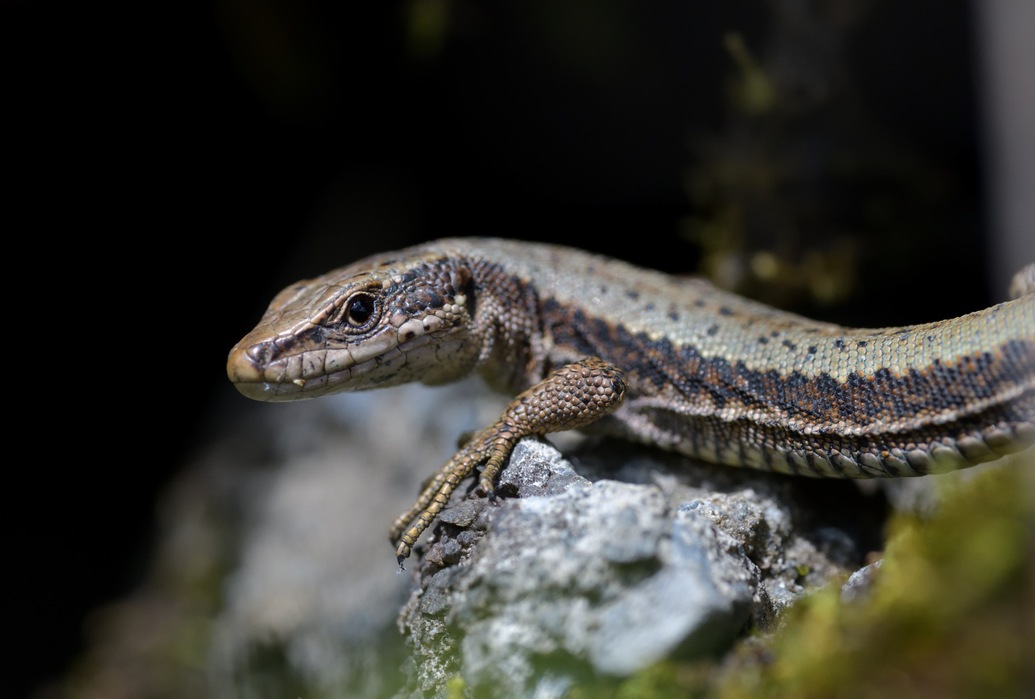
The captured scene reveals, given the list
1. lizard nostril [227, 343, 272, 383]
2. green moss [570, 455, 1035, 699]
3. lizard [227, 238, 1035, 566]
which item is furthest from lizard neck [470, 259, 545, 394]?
green moss [570, 455, 1035, 699]

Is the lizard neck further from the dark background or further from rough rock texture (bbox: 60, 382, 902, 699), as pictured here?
the dark background

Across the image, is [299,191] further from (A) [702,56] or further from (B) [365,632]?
(B) [365,632]

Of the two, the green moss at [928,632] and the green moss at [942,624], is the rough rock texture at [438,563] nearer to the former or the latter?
the green moss at [928,632]

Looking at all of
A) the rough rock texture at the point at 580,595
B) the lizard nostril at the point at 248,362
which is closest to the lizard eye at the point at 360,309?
the lizard nostril at the point at 248,362

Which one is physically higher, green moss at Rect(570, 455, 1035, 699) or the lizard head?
the lizard head

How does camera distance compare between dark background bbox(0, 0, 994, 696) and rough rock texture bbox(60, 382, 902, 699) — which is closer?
rough rock texture bbox(60, 382, 902, 699)

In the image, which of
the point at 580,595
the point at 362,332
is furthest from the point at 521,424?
the point at 580,595

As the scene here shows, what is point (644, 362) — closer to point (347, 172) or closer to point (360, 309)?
point (360, 309)

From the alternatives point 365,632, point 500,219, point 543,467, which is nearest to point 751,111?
point 500,219
